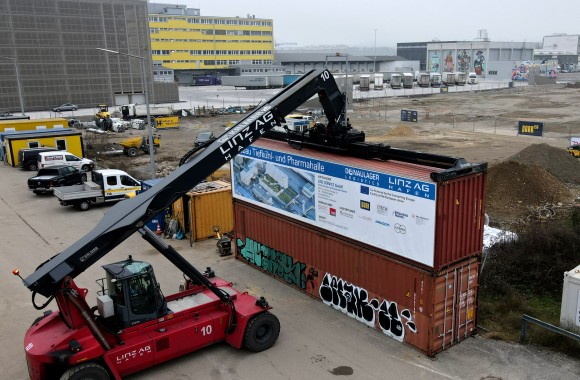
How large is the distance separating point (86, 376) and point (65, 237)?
14.3 m

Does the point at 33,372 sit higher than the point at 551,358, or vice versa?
the point at 33,372

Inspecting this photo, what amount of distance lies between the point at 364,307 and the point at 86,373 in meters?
7.61

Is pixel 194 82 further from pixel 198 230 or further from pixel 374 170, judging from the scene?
pixel 374 170

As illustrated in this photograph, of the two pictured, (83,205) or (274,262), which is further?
(83,205)

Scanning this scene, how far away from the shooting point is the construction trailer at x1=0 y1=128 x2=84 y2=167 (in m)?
40.9

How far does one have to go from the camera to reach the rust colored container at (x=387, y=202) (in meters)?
12.7

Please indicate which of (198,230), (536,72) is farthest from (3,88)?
(536,72)

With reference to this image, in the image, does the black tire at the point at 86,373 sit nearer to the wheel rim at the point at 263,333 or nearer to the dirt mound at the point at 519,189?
the wheel rim at the point at 263,333

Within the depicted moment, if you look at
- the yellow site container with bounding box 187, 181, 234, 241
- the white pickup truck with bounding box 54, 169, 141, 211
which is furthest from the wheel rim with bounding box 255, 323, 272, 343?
the white pickup truck with bounding box 54, 169, 141, 211

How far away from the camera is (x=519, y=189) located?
89.9 ft

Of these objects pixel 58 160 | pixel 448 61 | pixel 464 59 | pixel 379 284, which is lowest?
pixel 379 284

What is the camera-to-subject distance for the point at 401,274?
13.5 m

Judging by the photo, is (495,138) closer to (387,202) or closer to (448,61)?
(387,202)

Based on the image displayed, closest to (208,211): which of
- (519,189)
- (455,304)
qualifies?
(455,304)
